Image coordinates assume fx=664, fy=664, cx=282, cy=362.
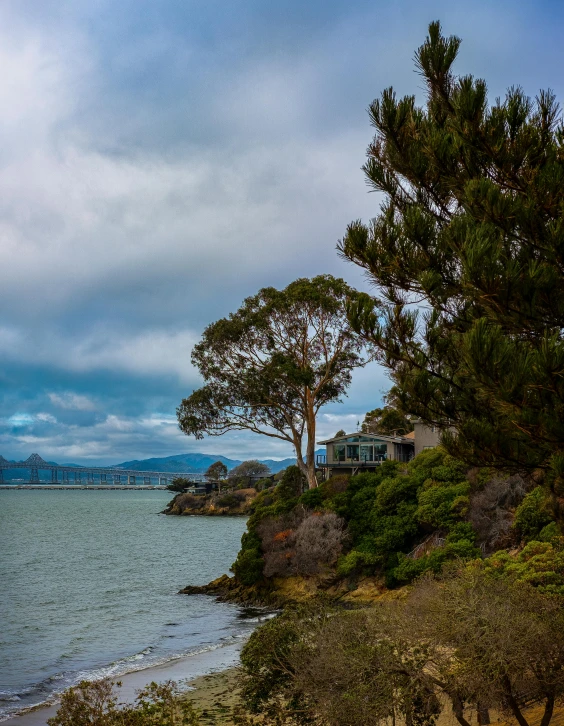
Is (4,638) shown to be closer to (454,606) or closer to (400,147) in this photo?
(454,606)

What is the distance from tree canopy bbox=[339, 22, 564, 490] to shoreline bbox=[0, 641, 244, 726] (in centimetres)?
1012

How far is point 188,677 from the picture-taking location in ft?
59.4

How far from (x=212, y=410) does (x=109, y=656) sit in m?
15.8

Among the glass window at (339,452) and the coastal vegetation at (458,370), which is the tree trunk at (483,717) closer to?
the coastal vegetation at (458,370)

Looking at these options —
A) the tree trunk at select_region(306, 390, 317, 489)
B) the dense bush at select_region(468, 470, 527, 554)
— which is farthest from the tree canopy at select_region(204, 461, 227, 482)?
the dense bush at select_region(468, 470, 527, 554)

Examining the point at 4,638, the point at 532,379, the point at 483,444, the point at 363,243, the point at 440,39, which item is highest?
the point at 440,39

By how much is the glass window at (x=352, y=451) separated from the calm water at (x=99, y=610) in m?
11.1

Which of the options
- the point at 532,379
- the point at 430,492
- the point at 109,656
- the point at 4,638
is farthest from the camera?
the point at 430,492

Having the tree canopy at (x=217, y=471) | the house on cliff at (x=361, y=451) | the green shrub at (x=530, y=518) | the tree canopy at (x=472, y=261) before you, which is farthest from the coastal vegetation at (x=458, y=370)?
the tree canopy at (x=217, y=471)

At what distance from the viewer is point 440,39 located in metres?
10.3

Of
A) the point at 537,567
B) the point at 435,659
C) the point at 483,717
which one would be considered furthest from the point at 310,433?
the point at 435,659

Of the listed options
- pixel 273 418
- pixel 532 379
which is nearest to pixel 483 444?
pixel 532 379

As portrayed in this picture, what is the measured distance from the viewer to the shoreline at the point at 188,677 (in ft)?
50.6

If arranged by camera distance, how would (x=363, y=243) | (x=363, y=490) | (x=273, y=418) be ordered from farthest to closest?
(x=273, y=418) → (x=363, y=490) → (x=363, y=243)
